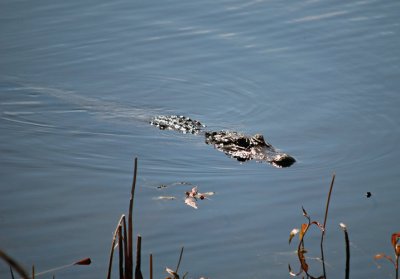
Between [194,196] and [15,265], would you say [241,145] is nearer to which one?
[194,196]

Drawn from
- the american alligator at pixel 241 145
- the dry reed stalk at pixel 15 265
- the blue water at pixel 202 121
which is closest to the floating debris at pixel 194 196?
the blue water at pixel 202 121

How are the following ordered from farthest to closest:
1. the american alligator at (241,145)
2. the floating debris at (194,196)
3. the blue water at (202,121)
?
the american alligator at (241,145) < the floating debris at (194,196) < the blue water at (202,121)

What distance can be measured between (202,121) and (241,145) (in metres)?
1.17

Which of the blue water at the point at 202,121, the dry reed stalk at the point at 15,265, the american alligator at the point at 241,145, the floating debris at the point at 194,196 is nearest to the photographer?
the dry reed stalk at the point at 15,265

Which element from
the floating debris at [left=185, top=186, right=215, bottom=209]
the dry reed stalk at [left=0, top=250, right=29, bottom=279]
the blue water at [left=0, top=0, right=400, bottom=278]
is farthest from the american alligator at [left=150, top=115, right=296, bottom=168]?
the dry reed stalk at [left=0, top=250, right=29, bottom=279]

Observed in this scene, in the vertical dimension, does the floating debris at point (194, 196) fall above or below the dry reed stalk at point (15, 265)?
above

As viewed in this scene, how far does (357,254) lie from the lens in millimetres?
5738

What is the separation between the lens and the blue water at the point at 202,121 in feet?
19.8

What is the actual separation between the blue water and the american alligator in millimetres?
101

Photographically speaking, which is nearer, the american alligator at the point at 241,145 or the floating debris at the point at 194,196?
the floating debris at the point at 194,196

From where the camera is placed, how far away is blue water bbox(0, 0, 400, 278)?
6043mm

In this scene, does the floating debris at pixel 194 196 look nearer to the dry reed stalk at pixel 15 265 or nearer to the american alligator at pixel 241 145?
the american alligator at pixel 241 145

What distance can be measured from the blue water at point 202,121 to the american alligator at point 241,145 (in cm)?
10

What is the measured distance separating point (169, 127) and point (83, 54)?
2.83 m
